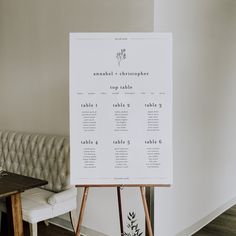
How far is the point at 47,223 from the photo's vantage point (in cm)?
375

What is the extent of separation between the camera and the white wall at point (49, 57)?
3105mm

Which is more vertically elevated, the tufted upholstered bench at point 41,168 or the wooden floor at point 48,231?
the tufted upholstered bench at point 41,168

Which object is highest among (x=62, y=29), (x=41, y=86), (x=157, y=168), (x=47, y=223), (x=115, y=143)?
(x=62, y=29)

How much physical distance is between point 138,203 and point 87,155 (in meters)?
0.98

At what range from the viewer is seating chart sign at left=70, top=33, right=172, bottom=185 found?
7.42 feet

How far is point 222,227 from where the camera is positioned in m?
3.66

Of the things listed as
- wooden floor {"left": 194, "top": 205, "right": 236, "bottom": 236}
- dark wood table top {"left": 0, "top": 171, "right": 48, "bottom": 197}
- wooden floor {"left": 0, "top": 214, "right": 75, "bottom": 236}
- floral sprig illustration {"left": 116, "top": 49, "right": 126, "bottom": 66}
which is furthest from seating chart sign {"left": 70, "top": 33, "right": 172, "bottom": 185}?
wooden floor {"left": 194, "top": 205, "right": 236, "bottom": 236}

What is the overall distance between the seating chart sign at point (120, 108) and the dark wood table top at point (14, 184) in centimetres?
64

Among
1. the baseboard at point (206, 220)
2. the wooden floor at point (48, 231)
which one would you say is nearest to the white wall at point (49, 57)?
the wooden floor at point (48, 231)

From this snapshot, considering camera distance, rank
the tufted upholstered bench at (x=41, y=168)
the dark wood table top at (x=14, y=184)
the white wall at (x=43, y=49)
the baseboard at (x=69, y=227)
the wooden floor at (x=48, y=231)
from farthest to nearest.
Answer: the wooden floor at (x=48, y=231) < the baseboard at (x=69, y=227) < the white wall at (x=43, y=49) < the tufted upholstered bench at (x=41, y=168) < the dark wood table top at (x=14, y=184)

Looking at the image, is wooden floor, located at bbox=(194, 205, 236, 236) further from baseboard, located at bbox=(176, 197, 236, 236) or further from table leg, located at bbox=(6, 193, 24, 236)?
table leg, located at bbox=(6, 193, 24, 236)

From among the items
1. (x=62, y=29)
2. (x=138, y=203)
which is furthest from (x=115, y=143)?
(x=62, y=29)

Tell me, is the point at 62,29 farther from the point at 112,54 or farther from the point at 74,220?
the point at 74,220

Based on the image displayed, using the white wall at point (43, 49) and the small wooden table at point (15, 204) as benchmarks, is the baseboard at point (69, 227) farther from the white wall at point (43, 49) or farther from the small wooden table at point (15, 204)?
the white wall at point (43, 49)
